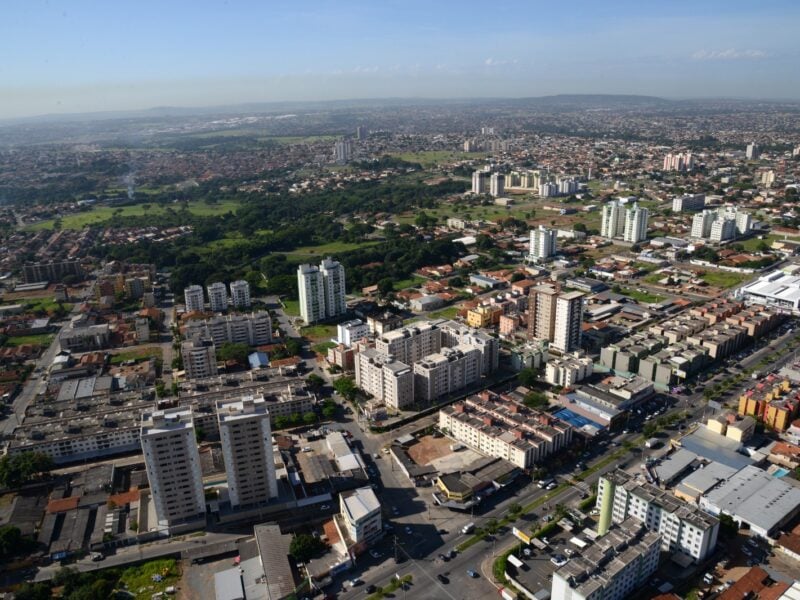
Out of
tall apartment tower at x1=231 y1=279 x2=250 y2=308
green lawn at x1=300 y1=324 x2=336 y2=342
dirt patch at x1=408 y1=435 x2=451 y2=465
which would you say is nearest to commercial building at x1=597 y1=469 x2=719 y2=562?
dirt patch at x1=408 y1=435 x2=451 y2=465

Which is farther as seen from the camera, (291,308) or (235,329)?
(291,308)

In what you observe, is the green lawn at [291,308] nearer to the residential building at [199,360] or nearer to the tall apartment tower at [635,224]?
the residential building at [199,360]

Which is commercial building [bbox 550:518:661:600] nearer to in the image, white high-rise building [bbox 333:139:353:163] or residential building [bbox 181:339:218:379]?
residential building [bbox 181:339:218:379]

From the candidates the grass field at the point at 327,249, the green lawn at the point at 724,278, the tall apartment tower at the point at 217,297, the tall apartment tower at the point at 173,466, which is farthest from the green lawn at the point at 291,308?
the green lawn at the point at 724,278

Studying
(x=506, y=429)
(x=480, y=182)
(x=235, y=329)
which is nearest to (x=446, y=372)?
(x=506, y=429)

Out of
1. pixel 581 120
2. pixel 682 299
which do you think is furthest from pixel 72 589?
pixel 581 120

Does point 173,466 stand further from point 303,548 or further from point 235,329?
point 235,329
